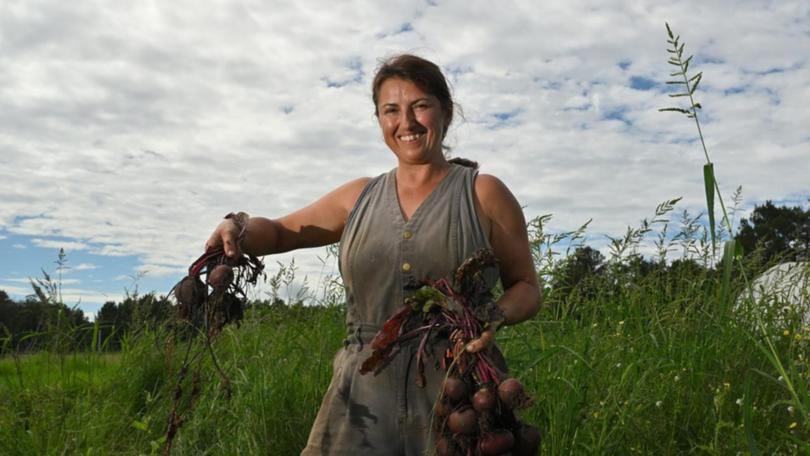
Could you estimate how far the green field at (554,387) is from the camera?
134 inches

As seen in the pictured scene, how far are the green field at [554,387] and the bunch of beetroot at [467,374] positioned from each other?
3.39 ft

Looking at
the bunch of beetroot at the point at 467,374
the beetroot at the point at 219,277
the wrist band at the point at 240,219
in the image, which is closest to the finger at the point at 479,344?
the bunch of beetroot at the point at 467,374

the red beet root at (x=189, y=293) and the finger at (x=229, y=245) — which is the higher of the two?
the finger at (x=229, y=245)

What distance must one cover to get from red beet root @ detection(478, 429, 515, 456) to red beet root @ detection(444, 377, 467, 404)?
111mm

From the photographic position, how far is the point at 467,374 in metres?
1.89

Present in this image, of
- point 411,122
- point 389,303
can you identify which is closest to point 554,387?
point 389,303

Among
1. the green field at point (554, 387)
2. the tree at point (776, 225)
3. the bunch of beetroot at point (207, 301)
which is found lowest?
the green field at point (554, 387)

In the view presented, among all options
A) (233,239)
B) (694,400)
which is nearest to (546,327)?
(694,400)

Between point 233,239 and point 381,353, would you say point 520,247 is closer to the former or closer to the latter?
point 381,353

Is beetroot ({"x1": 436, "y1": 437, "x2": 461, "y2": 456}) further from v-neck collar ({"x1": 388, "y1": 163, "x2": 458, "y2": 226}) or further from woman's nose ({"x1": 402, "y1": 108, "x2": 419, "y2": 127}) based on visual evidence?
woman's nose ({"x1": 402, "y1": 108, "x2": 419, "y2": 127})

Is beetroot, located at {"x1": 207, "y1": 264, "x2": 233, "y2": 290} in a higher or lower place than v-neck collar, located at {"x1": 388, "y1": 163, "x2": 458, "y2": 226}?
lower

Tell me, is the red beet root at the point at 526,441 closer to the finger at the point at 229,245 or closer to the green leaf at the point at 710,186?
the green leaf at the point at 710,186

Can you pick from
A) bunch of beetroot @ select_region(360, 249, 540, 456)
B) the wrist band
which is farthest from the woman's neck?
bunch of beetroot @ select_region(360, 249, 540, 456)

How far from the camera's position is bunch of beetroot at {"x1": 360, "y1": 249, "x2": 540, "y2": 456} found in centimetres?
180
